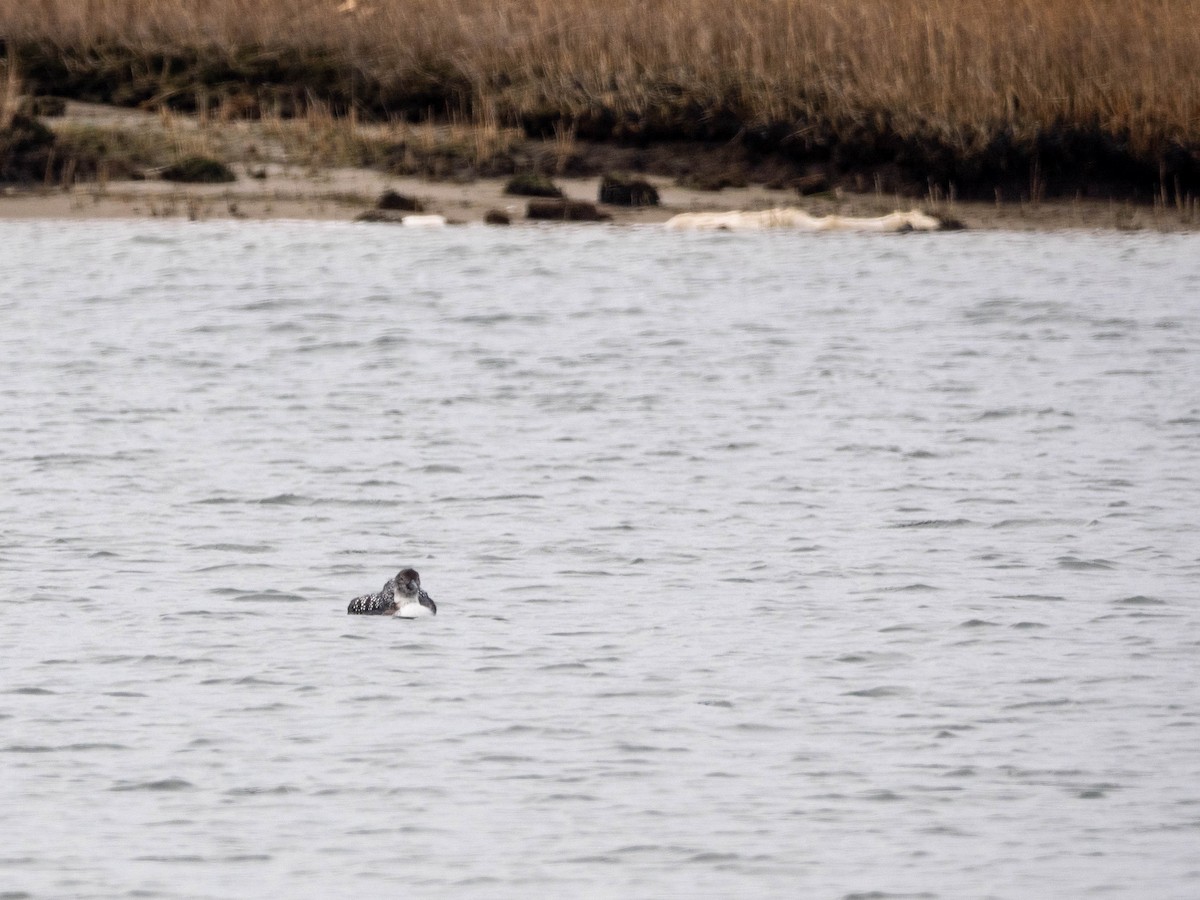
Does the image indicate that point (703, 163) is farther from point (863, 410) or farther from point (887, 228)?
point (863, 410)

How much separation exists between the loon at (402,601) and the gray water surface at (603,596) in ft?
0.29

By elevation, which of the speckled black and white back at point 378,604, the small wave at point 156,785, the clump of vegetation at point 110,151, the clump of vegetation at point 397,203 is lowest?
the small wave at point 156,785

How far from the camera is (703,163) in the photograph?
87.2 ft

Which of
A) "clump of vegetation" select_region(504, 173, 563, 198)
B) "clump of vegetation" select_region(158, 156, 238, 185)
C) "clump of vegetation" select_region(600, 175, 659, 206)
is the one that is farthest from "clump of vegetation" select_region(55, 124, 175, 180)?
"clump of vegetation" select_region(600, 175, 659, 206)

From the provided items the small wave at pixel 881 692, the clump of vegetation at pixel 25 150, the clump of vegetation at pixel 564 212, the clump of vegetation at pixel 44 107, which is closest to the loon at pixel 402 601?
the small wave at pixel 881 692

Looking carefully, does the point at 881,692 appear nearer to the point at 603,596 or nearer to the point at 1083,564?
the point at 603,596

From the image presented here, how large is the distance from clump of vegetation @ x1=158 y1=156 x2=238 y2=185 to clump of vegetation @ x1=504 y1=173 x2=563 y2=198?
10.5ft

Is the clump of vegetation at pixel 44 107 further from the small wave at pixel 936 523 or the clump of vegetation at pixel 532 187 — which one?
the small wave at pixel 936 523

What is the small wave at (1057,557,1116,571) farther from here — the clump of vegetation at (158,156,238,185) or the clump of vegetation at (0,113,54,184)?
the clump of vegetation at (0,113,54,184)

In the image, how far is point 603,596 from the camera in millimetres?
10562

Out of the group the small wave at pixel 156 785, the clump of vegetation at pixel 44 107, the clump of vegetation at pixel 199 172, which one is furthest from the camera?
the clump of vegetation at pixel 44 107

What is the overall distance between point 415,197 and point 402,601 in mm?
16240

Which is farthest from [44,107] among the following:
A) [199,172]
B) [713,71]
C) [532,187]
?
[713,71]

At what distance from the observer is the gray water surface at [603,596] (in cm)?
729
